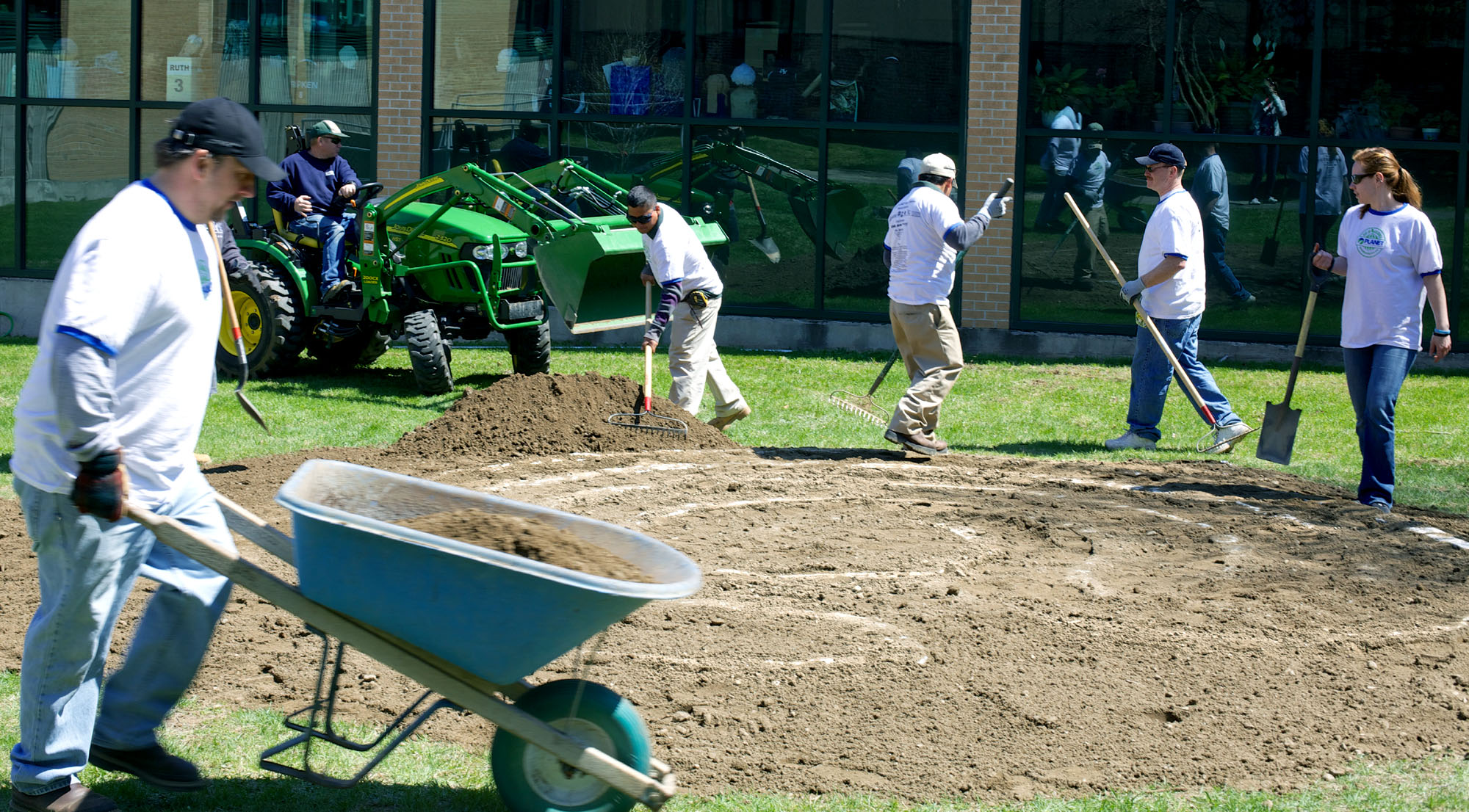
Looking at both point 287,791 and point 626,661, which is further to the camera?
point 626,661

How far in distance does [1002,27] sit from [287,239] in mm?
7824

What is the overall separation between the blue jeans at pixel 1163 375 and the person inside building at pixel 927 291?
1.54 metres

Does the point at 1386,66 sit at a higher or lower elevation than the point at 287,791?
higher

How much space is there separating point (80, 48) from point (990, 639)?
15.1 m

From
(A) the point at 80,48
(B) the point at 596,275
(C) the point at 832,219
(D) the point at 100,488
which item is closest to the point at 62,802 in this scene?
(D) the point at 100,488

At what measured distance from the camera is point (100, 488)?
3.63 meters

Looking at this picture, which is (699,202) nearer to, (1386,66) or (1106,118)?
(1106,118)

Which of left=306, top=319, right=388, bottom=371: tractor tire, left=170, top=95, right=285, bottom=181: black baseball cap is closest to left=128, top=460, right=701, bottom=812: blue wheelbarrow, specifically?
left=170, top=95, right=285, bottom=181: black baseball cap

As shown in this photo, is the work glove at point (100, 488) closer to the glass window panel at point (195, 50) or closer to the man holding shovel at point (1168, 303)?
the man holding shovel at point (1168, 303)

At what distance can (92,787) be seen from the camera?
438 cm

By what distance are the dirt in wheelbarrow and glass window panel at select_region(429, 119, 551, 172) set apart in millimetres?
7896

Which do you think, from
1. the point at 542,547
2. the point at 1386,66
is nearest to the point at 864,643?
the point at 542,547

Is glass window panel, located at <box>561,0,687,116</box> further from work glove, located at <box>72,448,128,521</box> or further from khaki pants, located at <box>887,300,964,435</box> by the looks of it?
work glove, located at <box>72,448,128,521</box>

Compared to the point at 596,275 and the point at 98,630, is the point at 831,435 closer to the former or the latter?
the point at 596,275
